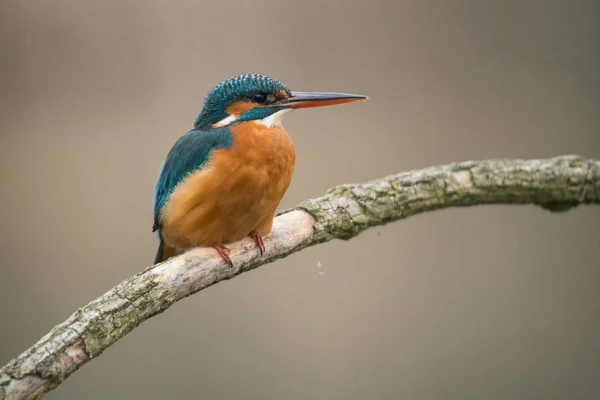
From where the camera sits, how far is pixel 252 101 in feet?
5.75

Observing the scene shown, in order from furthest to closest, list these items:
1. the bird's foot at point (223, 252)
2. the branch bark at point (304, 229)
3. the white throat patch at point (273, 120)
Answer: the white throat patch at point (273, 120)
the bird's foot at point (223, 252)
the branch bark at point (304, 229)

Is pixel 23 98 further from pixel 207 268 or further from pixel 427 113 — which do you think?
pixel 427 113

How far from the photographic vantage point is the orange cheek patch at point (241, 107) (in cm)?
175

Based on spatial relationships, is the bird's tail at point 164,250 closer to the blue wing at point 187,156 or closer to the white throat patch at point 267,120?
the blue wing at point 187,156

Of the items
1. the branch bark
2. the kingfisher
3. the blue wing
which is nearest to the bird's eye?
the kingfisher

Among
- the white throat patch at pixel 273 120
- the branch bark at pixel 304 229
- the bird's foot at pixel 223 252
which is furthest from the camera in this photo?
the white throat patch at pixel 273 120

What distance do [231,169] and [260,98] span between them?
27cm

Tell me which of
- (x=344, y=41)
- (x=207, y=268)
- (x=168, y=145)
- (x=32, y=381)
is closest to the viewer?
(x=32, y=381)

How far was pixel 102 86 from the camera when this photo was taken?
2729 millimetres

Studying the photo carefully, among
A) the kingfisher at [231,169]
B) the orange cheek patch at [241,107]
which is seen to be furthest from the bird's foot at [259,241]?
the orange cheek patch at [241,107]

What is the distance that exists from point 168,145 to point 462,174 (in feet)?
4.27

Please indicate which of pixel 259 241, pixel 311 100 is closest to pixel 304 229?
pixel 259 241

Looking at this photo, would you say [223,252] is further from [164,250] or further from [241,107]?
[241,107]

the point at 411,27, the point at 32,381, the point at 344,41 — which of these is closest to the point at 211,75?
the point at 344,41
